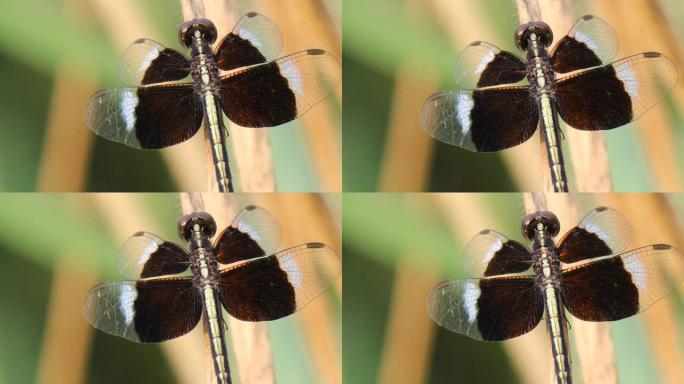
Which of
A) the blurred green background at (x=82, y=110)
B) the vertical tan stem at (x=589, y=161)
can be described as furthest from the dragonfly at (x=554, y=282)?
the blurred green background at (x=82, y=110)

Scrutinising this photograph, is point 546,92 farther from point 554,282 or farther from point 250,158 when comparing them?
point 250,158

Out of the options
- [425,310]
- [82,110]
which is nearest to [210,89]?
[82,110]

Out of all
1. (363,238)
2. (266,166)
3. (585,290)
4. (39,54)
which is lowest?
(585,290)

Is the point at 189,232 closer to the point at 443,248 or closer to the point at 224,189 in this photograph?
the point at 224,189

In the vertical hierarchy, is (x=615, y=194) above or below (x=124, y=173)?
below

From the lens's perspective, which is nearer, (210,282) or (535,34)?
(210,282)

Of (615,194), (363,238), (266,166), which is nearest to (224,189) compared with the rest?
(266,166)

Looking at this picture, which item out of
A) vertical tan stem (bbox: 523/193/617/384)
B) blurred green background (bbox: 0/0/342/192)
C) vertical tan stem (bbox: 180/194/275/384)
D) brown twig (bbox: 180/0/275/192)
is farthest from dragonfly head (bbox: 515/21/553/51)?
vertical tan stem (bbox: 180/194/275/384)
